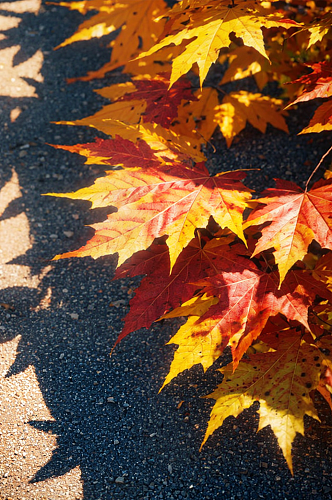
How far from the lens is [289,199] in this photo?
112 cm

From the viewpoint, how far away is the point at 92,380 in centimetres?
155

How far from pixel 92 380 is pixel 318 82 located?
3.82 ft

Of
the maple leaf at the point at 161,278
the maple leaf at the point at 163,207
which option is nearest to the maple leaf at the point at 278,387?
the maple leaf at the point at 161,278

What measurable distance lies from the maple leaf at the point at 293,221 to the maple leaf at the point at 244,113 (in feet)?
3.11

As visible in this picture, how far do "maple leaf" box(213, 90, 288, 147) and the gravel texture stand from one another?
21 cm

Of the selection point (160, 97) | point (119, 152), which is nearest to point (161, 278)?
point (119, 152)

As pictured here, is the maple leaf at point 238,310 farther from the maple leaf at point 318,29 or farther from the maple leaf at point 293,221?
the maple leaf at point 318,29

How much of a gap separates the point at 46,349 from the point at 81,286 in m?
0.32

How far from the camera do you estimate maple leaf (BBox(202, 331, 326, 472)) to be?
3.46 feet

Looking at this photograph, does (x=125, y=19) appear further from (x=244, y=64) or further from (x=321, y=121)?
(x=321, y=121)

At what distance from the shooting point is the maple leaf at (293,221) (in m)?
1.00

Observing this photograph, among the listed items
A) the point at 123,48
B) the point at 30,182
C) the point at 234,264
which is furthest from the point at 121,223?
the point at 30,182

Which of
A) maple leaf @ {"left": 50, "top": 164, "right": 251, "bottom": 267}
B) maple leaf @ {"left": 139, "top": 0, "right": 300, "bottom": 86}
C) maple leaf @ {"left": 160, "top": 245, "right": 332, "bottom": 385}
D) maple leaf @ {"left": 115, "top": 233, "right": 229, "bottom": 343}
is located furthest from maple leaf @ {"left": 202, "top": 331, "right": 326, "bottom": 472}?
maple leaf @ {"left": 139, "top": 0, "right": 300, "bottom": 86}

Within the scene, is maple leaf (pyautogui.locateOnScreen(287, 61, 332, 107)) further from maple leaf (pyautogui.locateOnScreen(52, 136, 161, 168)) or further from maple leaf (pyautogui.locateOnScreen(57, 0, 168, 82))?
maple leaf (pyautogui.locateOnScreen(57, 0, 168, 82))
